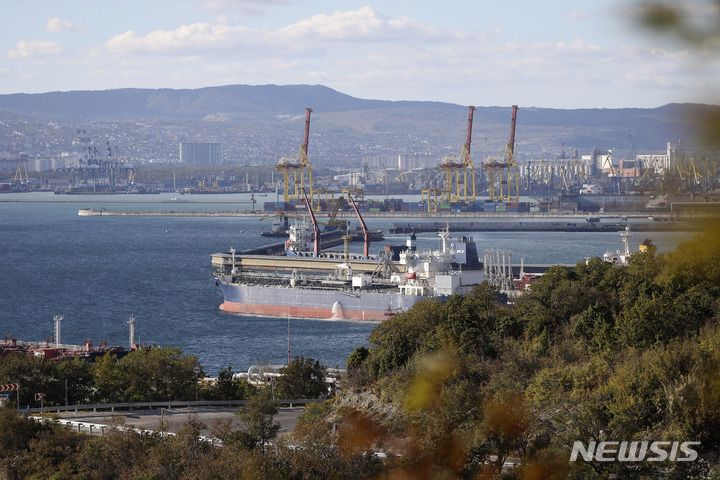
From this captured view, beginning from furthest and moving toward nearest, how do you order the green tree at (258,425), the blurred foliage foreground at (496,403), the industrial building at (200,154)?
the industrial building at (200,154) → the green tree at (258,425) → the blurred foliage foreground at (496,403)

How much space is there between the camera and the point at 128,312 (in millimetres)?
22078

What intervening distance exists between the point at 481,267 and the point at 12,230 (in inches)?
1331

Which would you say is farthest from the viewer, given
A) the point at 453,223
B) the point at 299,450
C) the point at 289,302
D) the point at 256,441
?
the point at 453,223

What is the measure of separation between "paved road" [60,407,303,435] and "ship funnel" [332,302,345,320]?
10986mm

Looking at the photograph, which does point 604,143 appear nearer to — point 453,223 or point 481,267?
point 453,223

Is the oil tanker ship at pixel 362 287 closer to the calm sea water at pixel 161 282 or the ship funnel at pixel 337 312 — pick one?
the ship funnel at pixel 337 312

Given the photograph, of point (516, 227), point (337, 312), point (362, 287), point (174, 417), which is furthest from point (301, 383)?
point (516, 227)

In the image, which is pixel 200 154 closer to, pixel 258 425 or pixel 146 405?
pixel 146 405

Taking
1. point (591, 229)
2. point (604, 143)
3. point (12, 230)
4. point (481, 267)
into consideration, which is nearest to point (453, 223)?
point (591, 229)

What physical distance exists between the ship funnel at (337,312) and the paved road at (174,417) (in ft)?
36.0

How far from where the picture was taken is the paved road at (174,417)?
8.30m

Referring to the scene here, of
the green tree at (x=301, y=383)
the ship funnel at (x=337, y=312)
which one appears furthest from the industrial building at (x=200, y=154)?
the green tree at (x=301, y=383)

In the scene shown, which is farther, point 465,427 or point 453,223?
point 453,223

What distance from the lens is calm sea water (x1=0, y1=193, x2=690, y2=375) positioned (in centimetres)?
1805
